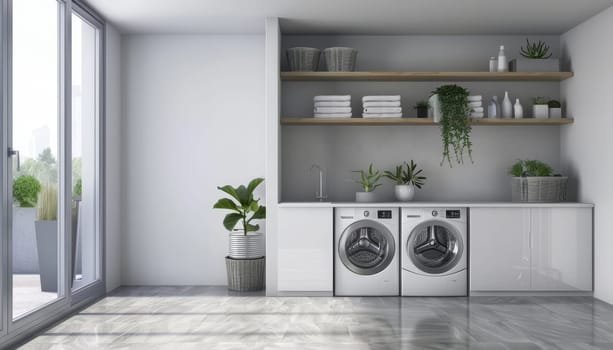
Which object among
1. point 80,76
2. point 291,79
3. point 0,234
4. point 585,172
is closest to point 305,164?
point 291,79

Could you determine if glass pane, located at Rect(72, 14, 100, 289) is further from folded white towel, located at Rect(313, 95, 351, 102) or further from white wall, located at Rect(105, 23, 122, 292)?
folded white towel, located at Rect(313, 95, 351, 102)

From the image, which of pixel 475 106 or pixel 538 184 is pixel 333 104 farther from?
pixel 538 184

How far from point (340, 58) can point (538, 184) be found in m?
2.13

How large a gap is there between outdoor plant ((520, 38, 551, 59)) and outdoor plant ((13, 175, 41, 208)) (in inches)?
173

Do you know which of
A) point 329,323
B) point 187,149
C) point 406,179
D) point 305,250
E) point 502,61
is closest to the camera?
point 329,323

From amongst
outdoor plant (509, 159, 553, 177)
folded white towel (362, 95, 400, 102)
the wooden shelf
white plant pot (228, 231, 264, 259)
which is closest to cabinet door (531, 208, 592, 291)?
outdoor plant (509, 159, 553, 177)

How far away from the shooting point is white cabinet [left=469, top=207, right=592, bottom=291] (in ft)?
16.8

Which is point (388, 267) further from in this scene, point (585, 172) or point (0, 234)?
point (0, 234)

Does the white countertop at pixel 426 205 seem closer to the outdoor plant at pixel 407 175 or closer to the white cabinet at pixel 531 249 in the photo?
the white cabinet at pixel 531 249

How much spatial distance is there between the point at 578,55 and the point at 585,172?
42.2 inches

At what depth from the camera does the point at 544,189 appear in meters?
5.29

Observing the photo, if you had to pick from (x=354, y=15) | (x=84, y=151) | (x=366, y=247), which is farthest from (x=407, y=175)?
(x=84, y=151)

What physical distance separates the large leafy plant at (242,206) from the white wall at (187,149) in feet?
1.06

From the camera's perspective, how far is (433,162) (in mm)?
5754
